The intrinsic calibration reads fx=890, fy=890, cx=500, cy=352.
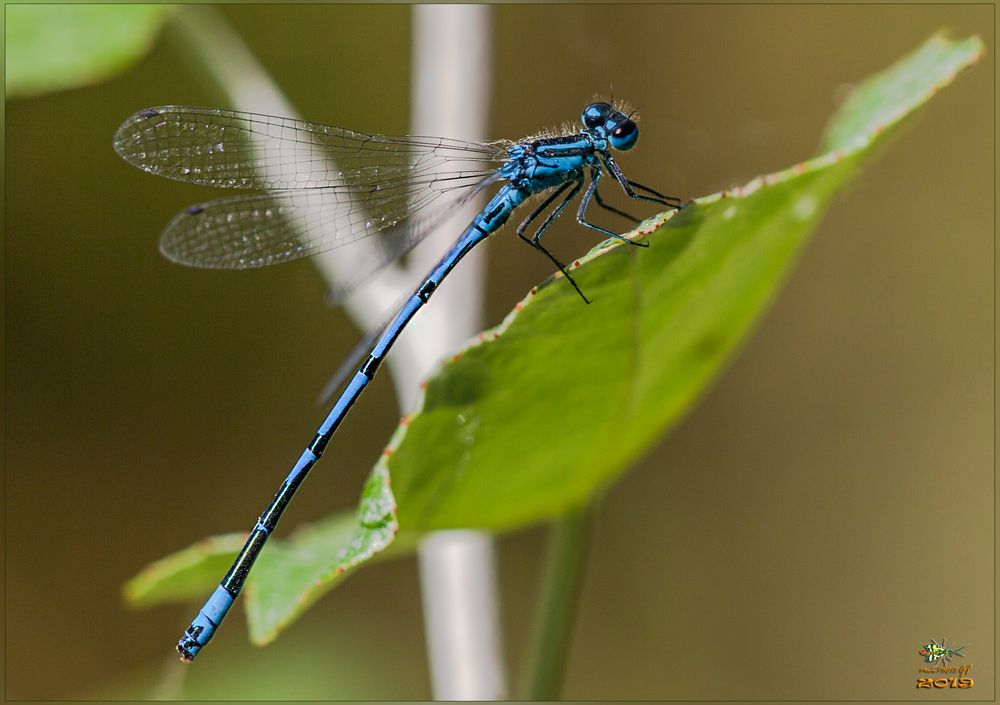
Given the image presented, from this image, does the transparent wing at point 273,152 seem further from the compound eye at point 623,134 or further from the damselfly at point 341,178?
the compound eye at point 623,134

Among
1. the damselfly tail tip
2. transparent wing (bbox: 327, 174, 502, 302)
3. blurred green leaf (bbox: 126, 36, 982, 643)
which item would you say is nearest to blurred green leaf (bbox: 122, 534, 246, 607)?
blurred green leaf (bbox: 126, 36, 982, 643)

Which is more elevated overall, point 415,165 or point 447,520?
point 415,165

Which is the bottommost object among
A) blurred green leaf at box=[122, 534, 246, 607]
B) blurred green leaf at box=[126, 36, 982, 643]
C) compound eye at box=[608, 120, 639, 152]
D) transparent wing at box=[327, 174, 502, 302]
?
blurred green leaf at box=[122, 534, 246, 607]

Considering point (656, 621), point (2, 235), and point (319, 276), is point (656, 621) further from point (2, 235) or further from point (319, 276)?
point (2, 235)

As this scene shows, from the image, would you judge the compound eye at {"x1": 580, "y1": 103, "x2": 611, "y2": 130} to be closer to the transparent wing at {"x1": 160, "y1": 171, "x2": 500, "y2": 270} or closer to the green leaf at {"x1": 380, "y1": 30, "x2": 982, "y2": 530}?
the transparent wing at {"x1": 160, "y1": 171, "x2": 500, "y2": 270}

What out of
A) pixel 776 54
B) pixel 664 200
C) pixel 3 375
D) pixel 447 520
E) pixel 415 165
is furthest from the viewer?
pixel 776 54

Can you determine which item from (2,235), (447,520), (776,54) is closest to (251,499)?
(2,235)

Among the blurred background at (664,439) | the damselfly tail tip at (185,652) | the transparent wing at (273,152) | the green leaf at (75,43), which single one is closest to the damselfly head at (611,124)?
the transparent wing at (273,152)

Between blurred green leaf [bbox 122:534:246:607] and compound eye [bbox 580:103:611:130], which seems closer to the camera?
blurred green leaf [bbox 122:534:246:607]
